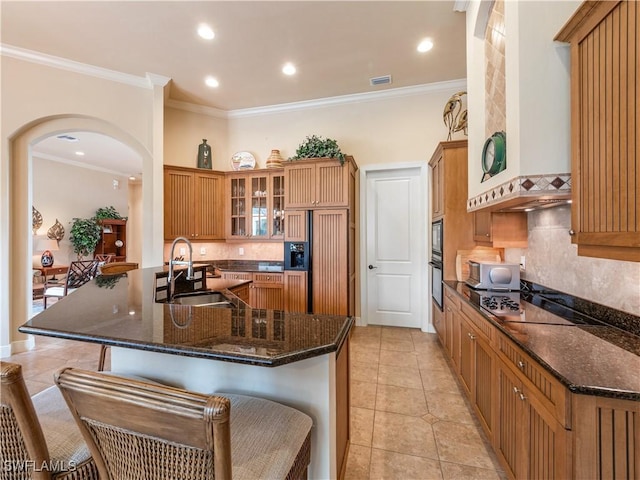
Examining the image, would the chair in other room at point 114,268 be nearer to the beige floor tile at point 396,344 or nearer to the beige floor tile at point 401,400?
the beige floor tile at point 401,400

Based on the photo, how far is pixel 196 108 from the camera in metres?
4.50

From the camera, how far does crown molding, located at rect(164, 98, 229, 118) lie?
4.36 meters

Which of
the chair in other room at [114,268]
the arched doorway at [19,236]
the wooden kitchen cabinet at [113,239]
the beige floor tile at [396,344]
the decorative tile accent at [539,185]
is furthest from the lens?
the wooden kitchen cabinet at [113,239]

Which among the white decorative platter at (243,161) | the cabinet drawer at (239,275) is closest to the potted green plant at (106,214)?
the white decorative platter at (243,161)

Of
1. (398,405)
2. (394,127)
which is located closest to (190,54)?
(394,127)

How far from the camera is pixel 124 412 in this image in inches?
26.1

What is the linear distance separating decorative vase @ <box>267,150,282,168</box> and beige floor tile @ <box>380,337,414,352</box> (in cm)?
291

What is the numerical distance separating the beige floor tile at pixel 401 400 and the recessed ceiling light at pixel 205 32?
388 cm

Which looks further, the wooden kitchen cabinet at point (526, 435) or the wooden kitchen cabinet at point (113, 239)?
the wooden kitchen cabinet at point (113, 239)

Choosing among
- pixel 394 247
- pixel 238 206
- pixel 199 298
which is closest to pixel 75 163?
pixel 238 206

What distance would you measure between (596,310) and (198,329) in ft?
7.10

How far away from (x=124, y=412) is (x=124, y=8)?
11.4ft

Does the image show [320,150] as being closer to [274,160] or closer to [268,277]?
[274,160]

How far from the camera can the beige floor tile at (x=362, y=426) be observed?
1.91 metres
